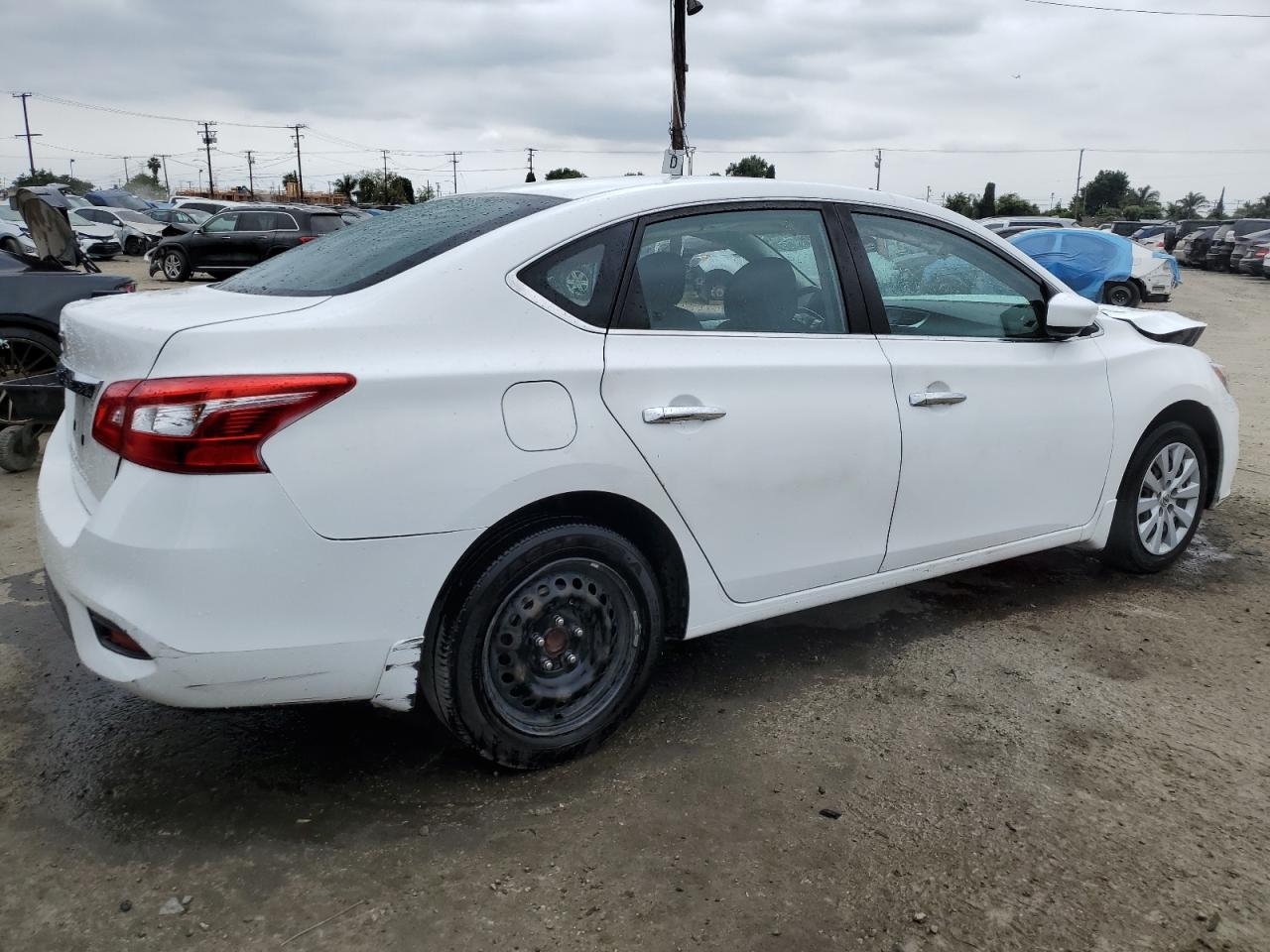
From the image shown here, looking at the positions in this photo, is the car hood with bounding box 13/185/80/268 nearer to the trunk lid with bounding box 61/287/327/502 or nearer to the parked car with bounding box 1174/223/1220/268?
the trunk lid with bounding box 61/287/327/502

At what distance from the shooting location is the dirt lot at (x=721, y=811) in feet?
7.45

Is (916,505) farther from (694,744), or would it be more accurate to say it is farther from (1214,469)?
(1214,469)

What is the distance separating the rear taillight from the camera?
89.0 inches

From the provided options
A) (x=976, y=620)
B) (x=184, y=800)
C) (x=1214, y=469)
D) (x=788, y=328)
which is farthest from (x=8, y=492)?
(x=1214, y=469)

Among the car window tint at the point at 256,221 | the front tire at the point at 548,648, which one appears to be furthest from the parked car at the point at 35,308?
the car window tint at the point at 256,221

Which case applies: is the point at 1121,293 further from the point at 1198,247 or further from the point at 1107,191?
the point at 1107,191

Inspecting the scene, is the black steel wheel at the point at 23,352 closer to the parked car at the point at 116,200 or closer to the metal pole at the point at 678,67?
the metal pole at the point at 678,67

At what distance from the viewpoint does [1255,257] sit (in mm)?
27891

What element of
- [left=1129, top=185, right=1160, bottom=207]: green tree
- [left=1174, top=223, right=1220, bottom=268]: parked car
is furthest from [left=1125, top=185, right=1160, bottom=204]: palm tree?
[left=1174, top=223, right=1220, bottom=268]: parked car

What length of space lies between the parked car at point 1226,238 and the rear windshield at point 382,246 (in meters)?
32.9

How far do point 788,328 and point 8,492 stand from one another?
501cm

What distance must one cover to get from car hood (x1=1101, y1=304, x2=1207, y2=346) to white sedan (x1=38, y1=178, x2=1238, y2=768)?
553 mm

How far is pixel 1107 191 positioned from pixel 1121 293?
7008 centimetres

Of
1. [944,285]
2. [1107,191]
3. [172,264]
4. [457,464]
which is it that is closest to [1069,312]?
[944,285]
